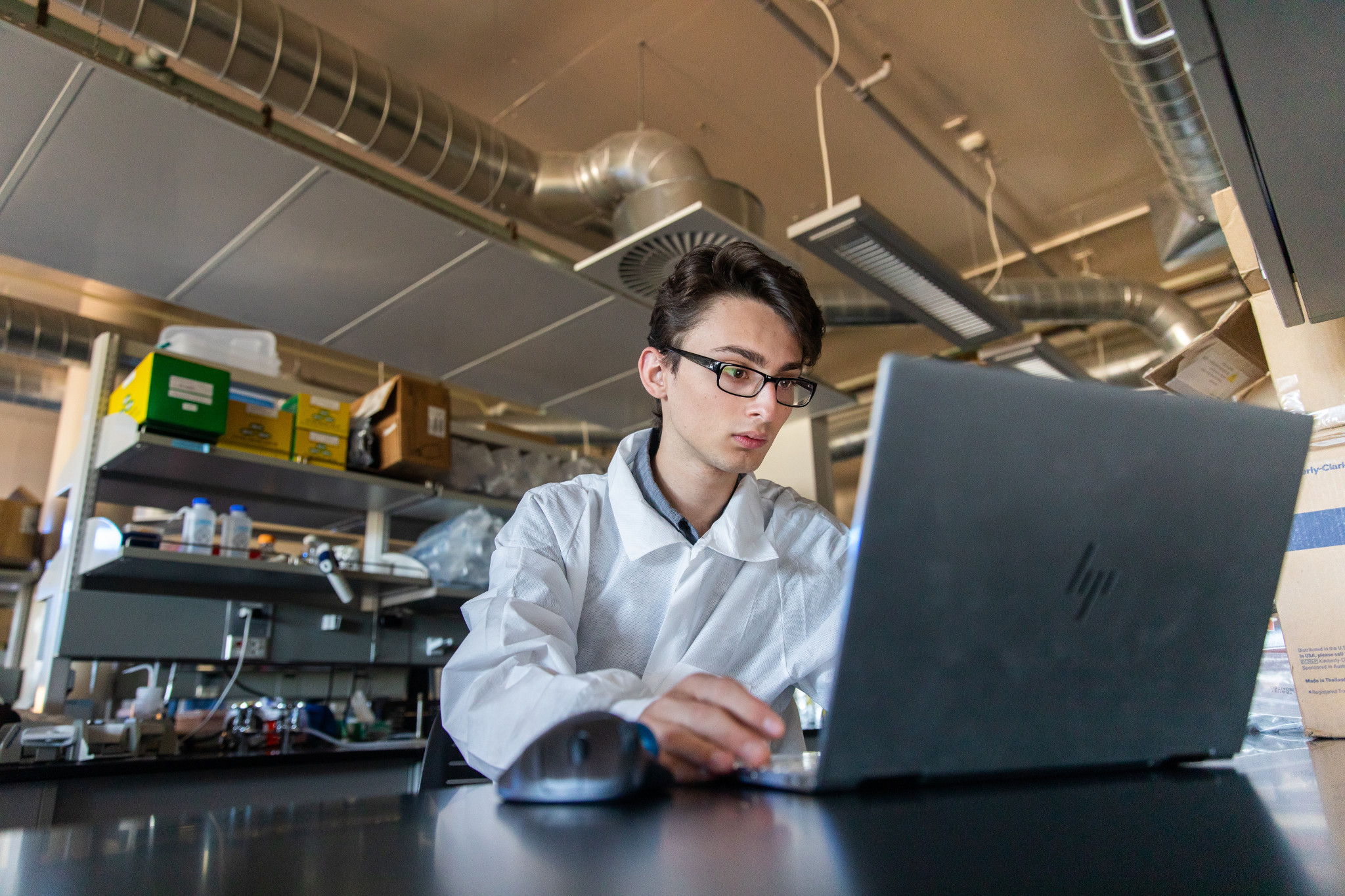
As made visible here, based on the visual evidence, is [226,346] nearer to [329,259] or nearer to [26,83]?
[329,259]

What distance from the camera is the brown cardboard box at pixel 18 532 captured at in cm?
348

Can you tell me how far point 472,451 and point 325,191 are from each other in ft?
3.55

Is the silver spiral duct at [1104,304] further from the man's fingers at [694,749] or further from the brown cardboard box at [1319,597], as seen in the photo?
the man's fingers at [694,749]

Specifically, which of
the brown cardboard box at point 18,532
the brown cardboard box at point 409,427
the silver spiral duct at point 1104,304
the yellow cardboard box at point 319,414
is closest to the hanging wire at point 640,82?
the brown cardboard box at point 409,427

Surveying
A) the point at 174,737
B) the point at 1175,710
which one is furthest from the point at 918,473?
the point at 174,737

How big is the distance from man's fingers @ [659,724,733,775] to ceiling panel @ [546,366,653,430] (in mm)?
3028

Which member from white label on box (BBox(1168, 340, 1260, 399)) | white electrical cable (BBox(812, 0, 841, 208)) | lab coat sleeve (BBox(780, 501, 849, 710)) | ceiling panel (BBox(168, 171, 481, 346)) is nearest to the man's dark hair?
lab coat sleeve (BBox(780, 501, 849, 710))

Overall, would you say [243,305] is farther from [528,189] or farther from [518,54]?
[518,54]

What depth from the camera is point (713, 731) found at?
538 millimetres

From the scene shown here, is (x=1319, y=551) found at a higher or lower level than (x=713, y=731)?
higher

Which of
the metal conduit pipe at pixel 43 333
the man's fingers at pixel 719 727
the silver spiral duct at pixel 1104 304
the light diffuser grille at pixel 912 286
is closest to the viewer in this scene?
the man's fingers at pixel 719 727

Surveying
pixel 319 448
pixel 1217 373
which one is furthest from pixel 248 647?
pixel 1217 373

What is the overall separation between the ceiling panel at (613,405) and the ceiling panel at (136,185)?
158cm

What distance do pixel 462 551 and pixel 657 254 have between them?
3.90 ft
